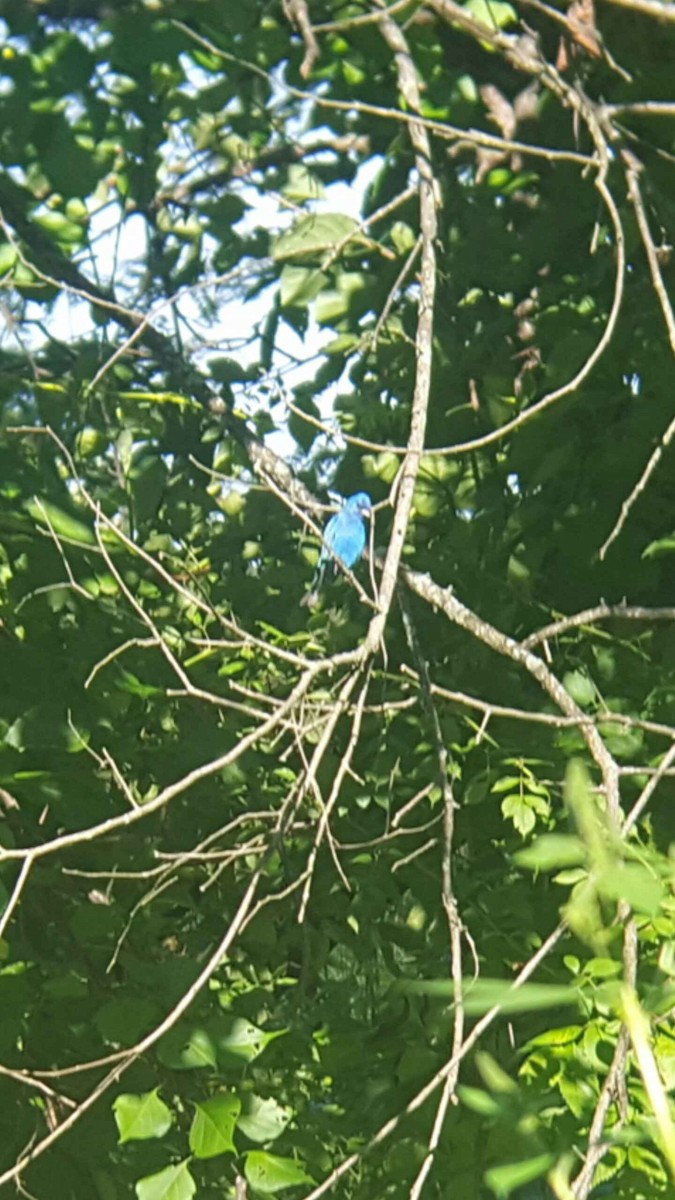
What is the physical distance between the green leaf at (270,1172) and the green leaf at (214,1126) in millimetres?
91

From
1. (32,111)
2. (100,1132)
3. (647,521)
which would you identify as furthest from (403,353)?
(100,1132)

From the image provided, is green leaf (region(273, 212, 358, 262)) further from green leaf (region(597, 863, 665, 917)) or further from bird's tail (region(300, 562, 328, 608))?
green leaf (region(597, 863, 665, 917))

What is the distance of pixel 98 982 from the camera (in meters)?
1.51

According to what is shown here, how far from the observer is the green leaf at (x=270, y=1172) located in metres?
1.24

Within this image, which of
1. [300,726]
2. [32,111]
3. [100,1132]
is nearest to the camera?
[300,726]

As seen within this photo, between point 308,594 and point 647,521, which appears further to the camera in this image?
point 308,594

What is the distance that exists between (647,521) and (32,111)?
840 mm

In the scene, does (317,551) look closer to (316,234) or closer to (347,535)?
(347,535)

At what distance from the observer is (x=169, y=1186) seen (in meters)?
1.18

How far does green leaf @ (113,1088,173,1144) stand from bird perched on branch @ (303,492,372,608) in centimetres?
61

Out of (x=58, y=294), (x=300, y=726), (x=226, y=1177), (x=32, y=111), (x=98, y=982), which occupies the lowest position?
(x=226, y=1177)

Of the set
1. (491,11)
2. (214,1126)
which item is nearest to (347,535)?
(491,11)

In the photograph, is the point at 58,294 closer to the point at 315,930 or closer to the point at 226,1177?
the point at 315,930

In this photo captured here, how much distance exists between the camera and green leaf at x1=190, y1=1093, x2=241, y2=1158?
1.16 m
